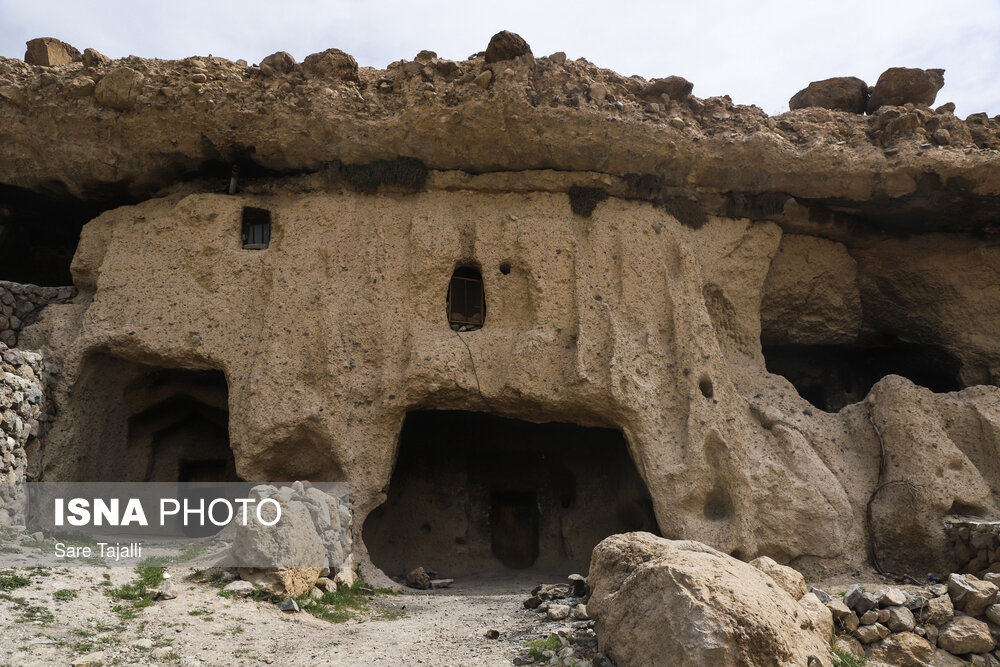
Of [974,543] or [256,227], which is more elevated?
[256,227]

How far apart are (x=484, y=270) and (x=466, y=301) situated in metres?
0.51

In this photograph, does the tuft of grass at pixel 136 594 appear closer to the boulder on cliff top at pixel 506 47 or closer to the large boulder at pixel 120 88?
the large boulder at pixel 120 88

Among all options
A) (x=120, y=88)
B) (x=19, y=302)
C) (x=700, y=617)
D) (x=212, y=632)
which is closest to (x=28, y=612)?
(x=212, y=632)

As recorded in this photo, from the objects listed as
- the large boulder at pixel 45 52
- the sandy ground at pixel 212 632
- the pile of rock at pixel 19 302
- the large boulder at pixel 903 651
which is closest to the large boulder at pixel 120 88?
the large boulder at pixel 45 52

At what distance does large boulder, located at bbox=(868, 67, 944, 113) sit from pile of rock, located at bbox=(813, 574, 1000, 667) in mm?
7120

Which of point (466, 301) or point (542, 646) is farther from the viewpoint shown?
point (466, 301)

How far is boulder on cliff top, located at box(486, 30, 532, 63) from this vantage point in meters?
9.58

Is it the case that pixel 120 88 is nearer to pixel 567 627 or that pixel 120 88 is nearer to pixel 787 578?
pixel 567 627

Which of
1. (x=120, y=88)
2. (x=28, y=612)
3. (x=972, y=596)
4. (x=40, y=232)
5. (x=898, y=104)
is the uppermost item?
(x=898, y=104)

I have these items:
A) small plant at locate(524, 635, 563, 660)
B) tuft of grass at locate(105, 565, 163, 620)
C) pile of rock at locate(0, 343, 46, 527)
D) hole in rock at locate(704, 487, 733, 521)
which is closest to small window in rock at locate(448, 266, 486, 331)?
hole in rock at locate(704, 487, 733, 521)

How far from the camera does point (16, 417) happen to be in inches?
332

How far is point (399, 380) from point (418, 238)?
70.2 inches

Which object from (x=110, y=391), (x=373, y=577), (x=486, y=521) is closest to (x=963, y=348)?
(x=486, y=521)

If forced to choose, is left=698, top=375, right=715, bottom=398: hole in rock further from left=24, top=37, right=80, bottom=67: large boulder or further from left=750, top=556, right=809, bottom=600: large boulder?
left=24, top=37, right=80, bottom=67: large boulder
